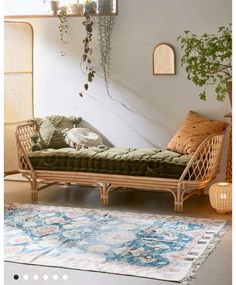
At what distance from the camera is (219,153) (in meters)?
6.22

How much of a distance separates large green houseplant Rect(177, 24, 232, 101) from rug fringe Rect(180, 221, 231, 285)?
1435mm

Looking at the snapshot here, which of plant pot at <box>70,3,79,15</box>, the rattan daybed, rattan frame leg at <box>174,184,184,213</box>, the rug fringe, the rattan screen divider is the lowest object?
the rug fringe

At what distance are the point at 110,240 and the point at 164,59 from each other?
2799 mm

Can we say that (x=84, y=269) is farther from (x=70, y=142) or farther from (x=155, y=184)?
(x=70, y=142)

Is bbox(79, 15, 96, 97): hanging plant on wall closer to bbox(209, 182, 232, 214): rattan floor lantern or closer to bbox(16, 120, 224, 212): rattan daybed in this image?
bbox(16, 120, 224, 212): rattan daybed

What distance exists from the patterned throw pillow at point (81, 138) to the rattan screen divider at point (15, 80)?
2.63 ft

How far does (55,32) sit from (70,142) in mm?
1542

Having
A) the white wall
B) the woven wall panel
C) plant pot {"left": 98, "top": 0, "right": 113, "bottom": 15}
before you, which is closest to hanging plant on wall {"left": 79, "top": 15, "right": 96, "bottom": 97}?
the white wall

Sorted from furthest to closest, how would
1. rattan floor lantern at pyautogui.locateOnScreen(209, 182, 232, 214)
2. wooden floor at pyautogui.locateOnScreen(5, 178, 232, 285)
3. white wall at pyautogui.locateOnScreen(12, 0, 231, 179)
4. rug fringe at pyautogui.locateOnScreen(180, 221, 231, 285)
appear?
white wall at pyautogui.locateOnScreen(12, 0, 231, 179) < rattan floor lantern at pyautogui.locateOnScreen(209, 182, 232, 214) < wooden floor at pyautogui.locateOnScreen(5, 178, 232, 285) < rug fringe at pyautogui.locateOnScreen(180, 221, 231, 285)

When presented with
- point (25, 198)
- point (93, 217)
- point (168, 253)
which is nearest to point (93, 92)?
point (25, 198)

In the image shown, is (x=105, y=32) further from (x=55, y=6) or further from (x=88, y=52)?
(x=55, y=6)

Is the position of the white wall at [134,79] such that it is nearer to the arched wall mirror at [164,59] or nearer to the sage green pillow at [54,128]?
the arched wall mirror at [164,59]

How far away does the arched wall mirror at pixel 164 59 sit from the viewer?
678 cm

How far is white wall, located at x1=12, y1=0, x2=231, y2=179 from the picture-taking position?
6.68 m
